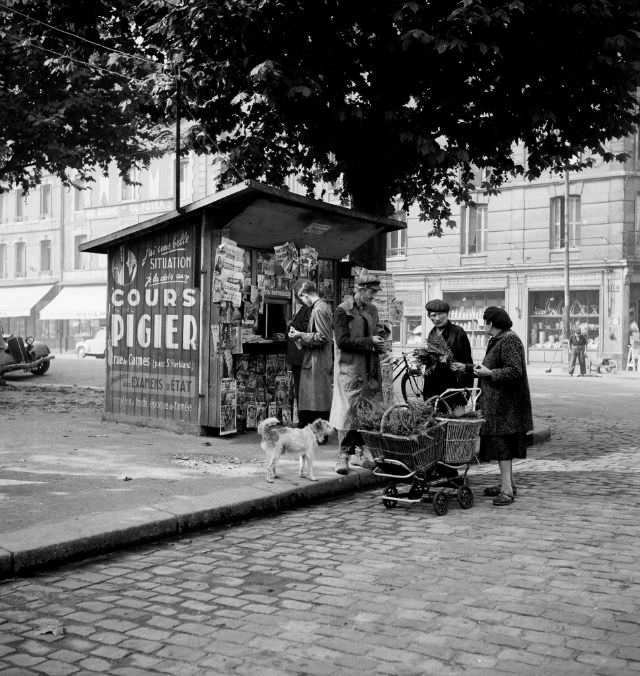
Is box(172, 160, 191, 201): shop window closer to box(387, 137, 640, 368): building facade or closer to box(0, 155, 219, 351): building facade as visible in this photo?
box(0, 155, 219, 351): building facade

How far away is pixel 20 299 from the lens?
48938 millimetres

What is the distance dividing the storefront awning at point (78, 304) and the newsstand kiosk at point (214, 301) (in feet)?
113

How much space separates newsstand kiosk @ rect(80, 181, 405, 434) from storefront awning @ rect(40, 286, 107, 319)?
34.5 metres

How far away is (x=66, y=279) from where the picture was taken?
156 ft

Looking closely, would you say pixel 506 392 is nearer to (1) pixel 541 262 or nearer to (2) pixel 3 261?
(1) pixel 541 262

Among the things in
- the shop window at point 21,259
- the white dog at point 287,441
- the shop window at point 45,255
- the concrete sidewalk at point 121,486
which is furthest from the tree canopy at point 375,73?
the shop window at point 21,259

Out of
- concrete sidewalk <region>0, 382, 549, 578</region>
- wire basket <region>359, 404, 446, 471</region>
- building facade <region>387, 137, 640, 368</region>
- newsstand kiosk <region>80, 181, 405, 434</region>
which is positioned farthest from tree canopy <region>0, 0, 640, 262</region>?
building facade <region>387, 137, 640, 368</region>

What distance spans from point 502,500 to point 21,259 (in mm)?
48302

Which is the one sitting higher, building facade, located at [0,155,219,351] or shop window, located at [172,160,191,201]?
shop window, located at [172,160,191,201]

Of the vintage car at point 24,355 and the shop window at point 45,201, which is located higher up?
the shop window at point 45,201

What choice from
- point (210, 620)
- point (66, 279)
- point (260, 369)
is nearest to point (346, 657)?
point (210, 620)

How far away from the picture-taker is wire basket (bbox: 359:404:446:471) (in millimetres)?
6746

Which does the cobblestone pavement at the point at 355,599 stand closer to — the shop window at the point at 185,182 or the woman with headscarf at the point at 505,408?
the woman with headscarf at the point at 505,408

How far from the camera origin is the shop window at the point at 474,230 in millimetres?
37312
